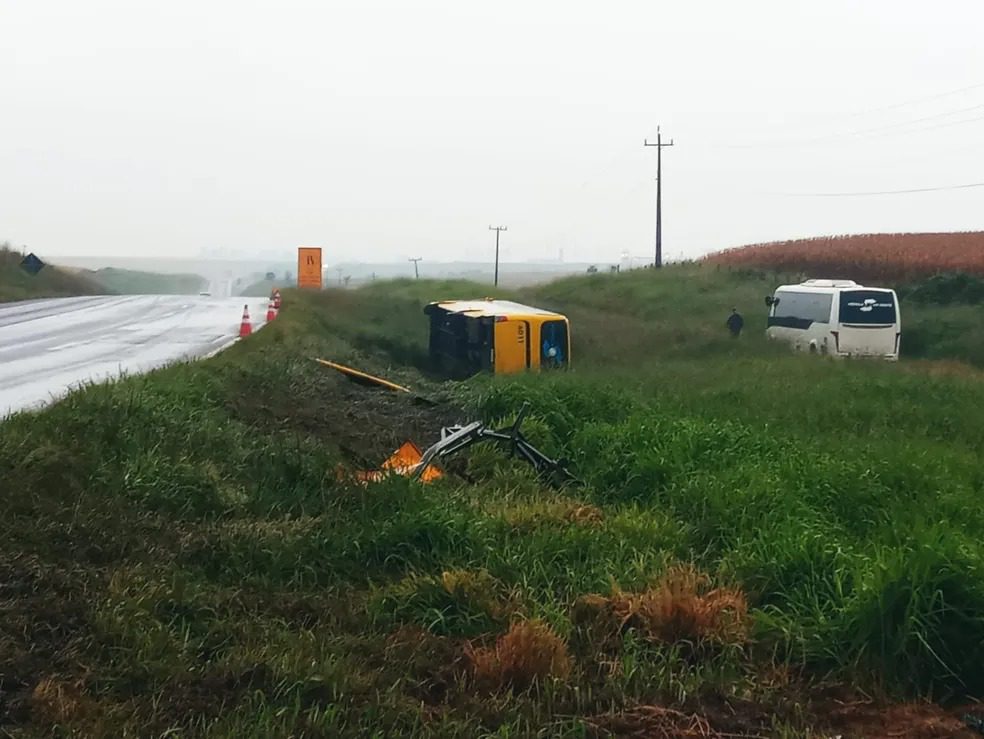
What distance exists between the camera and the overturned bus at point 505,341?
57.4 feet

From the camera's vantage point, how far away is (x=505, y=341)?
57.7 feet

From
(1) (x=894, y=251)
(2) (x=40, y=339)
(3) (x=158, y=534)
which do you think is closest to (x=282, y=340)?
(2) (x=40, y=339)

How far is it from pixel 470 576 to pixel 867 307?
20416 millimetres

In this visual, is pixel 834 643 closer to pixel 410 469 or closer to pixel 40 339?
pixel 410 469

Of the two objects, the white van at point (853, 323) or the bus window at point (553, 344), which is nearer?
the bus window at point (553, 344)

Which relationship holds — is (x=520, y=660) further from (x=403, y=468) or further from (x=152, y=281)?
(x=152, y=281)

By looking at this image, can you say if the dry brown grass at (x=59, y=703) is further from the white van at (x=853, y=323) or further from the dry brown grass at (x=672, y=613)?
the white van at (x=853, y=323)

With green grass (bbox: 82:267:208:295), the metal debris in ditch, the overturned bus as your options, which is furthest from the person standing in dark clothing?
green grass (bbox: 82:267:208:295)

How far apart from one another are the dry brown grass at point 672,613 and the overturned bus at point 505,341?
10.9 metres

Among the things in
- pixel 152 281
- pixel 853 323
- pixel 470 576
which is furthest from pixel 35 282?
pixel 470 576

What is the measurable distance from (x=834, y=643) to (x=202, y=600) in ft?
11.7

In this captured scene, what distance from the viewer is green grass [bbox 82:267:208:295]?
64750mm

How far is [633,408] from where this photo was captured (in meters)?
12.3

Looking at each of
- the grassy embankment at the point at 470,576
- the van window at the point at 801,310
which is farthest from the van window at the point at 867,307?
the grassy embankment at the point at 470,576
